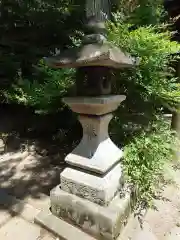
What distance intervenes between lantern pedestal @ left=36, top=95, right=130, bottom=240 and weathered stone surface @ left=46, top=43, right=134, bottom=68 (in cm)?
30

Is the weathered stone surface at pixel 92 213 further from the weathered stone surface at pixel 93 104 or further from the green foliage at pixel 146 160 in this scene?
the weathered stone surface at pixel 93 104

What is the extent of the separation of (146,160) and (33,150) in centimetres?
220

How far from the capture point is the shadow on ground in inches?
106

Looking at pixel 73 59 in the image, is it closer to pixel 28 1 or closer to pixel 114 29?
pixel 114 29

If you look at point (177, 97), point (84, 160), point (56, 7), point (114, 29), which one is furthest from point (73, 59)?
point (56, 7)

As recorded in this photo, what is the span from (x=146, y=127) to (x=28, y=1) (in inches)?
122

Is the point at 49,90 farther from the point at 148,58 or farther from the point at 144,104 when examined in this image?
the point at 148,58

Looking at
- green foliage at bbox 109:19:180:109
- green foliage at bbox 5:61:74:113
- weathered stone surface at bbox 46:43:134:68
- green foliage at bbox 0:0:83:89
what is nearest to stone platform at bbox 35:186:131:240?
weathered stone surface at bbox 46:43:134:68

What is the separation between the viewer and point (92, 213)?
183 cm

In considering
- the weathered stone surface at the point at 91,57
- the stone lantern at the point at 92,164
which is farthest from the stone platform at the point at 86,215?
the weathered stone surface at the point at 91,57

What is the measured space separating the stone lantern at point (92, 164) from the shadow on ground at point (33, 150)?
48 centimetres

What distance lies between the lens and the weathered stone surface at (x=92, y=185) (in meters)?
1.85

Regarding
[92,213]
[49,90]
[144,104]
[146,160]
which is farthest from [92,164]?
[49,90]

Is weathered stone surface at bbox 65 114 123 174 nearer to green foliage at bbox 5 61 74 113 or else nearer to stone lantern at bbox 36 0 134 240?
stone lantern at bbox 36 0 134 240
